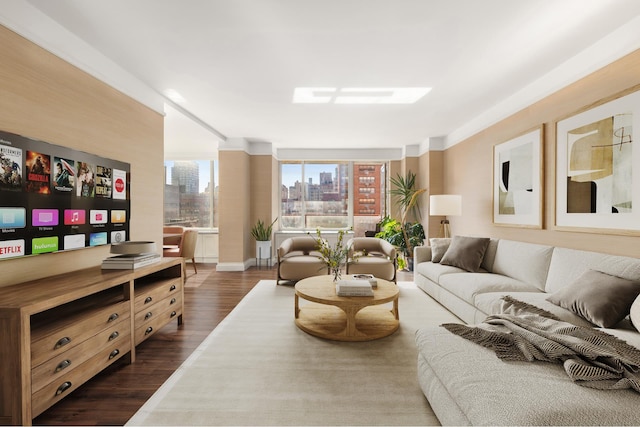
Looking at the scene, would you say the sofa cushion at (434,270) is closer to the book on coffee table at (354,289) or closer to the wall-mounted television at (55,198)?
the book on coffee table at (354,289)

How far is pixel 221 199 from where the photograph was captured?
609 cm

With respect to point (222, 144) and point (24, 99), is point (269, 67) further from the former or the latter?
point (222, 144)

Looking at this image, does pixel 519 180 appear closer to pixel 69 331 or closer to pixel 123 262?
pixel 123 262

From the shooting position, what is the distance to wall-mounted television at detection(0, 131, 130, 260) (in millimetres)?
1982

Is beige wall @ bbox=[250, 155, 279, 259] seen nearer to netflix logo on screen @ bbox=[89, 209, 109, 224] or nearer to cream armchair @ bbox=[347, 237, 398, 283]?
cream armchair @ bbox=[347, 237, 398, 283]

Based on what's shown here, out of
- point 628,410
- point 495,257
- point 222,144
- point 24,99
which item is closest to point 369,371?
point 628,410

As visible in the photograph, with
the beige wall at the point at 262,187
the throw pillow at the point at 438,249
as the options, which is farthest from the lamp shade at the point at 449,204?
the beige wall at the point at 262,187

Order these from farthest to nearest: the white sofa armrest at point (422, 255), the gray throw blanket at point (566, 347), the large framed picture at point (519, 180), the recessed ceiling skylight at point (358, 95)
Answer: the white sofa armrest at point (422, 255) < the recessed ceiling skylight at point (358, 95) < the large framed picture at point (519, 180) < the gray throw blanket at point (566, 347)

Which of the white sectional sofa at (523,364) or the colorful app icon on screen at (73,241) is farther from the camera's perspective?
the colorful app icon on screen at (73,241)

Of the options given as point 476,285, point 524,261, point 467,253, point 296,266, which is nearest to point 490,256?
point 467,253

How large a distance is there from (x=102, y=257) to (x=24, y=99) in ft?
4.68

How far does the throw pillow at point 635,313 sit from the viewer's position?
6.15 ft

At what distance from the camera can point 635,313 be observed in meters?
1.90

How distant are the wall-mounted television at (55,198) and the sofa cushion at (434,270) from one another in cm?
365
